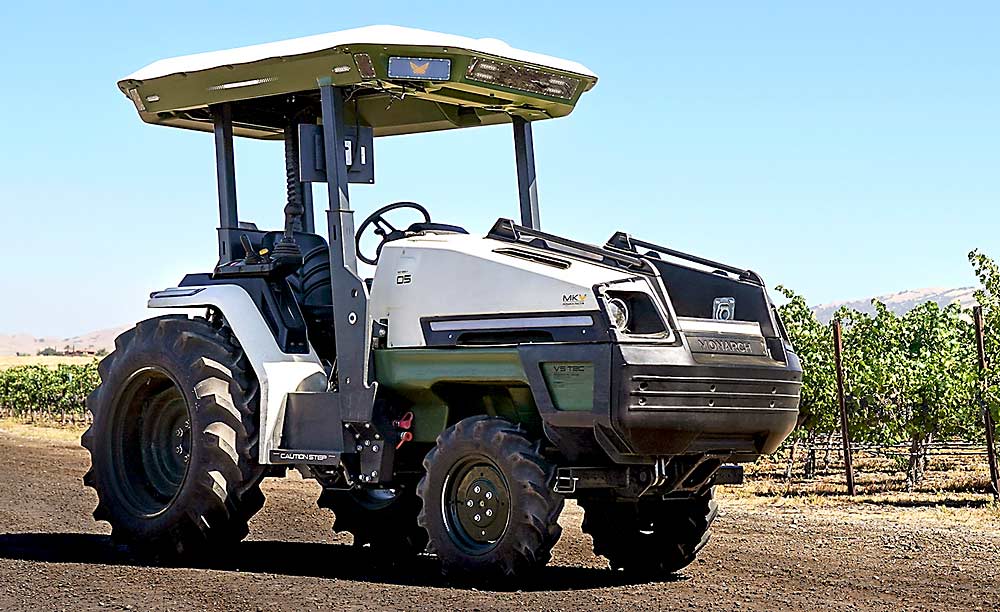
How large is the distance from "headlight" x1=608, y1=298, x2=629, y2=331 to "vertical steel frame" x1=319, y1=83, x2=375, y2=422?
6.15 feet

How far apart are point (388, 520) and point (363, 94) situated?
3399mm

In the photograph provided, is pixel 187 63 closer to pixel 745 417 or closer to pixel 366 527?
pixel 366 527

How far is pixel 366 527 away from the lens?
11641 mm

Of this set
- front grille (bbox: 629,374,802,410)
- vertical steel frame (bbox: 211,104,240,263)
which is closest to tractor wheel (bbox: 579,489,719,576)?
front grille (bbox: 629,374,802,410)

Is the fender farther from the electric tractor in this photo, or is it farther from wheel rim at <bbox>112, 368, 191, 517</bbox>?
wheel rim at <bbox>112, 368, 191, 517</bbox>

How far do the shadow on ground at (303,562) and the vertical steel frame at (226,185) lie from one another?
92.9 inches

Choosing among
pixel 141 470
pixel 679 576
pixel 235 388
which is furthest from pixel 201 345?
pixel 679 576

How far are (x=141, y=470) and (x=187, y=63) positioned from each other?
3.11 m

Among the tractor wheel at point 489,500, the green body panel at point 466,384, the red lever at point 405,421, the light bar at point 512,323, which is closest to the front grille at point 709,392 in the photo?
the green body panel at point 466,384

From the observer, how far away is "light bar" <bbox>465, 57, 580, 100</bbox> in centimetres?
994

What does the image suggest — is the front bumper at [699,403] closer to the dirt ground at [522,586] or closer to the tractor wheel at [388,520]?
the dirt ground at [522,586]

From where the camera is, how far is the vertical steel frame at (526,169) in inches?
442

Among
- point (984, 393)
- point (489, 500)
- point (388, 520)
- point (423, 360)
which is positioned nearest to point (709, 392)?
point (489, 500)

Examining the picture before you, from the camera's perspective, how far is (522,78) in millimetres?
10344
